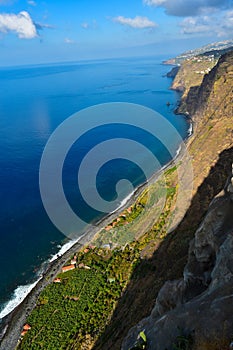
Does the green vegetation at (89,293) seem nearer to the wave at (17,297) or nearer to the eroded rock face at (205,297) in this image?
the wave at (17,297)

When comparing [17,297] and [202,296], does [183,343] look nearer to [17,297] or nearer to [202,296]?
[202,296]

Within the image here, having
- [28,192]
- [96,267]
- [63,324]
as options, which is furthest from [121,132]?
[63,324]

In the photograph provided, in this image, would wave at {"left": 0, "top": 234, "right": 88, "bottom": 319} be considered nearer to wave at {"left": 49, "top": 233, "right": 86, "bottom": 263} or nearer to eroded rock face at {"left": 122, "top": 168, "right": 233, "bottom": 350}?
wave at {"left": 49, "top": 233, "right": 86, "bottom": 263}

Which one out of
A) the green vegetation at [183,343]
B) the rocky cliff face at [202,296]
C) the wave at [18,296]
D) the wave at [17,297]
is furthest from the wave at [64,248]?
the green vegetation at [183,343]

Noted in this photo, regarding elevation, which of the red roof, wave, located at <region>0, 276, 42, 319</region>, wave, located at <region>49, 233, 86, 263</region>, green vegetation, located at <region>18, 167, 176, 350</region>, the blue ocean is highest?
the blue ocean

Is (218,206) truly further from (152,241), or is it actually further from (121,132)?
(121,132)

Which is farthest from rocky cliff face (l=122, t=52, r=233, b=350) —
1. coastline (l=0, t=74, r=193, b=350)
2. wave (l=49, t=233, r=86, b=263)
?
wave (l=49, t=233, r=86, b=263)
